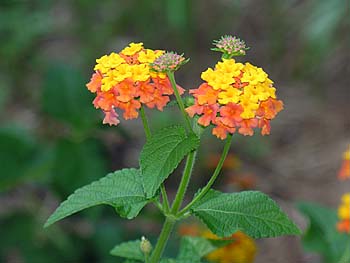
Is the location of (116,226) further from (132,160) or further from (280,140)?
(280,140)

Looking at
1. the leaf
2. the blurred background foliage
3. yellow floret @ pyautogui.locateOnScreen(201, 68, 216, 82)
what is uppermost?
the blurred background foliage

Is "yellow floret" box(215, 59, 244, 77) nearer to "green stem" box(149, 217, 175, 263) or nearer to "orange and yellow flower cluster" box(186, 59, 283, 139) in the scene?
"orange and yellow flower cluster" box(186, 59, 283, 139)

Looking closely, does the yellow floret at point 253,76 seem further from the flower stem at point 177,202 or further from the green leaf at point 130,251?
the green leaf at point 130,251

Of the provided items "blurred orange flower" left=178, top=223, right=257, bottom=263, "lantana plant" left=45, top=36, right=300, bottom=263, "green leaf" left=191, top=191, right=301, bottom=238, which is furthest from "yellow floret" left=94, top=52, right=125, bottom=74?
"blurred orange flower" left=178, top=223, right=257, bottom=263

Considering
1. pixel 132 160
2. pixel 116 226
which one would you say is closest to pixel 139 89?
pixel 116 226

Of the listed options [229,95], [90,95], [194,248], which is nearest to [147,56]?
[229,95]

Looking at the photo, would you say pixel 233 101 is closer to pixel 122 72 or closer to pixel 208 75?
pixel 208 75

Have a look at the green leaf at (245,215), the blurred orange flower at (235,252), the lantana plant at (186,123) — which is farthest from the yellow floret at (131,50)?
the blurred orange flower at (235,252)
